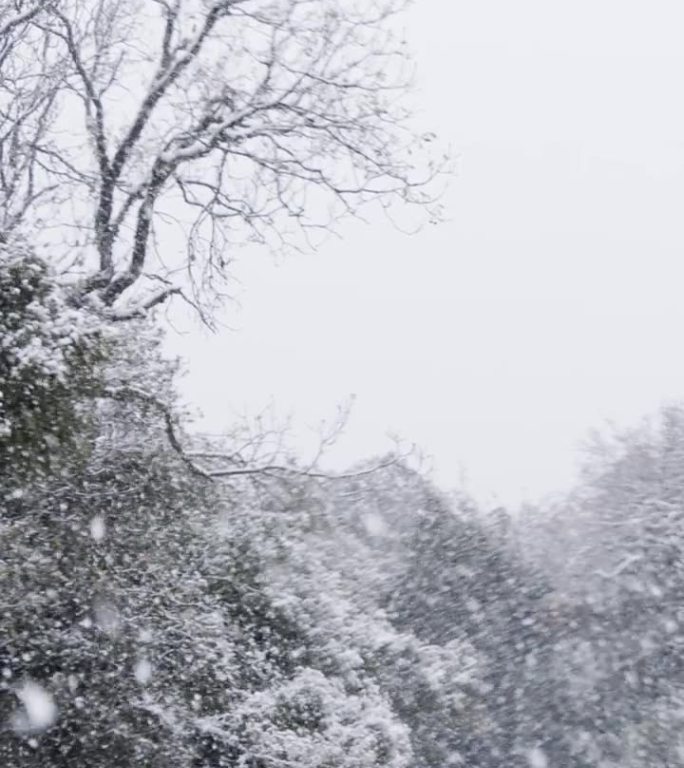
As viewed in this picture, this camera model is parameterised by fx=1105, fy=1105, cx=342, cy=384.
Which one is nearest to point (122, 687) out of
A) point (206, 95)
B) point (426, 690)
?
point (206, 95)

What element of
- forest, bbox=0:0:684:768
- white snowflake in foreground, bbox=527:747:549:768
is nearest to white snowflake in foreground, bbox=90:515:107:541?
forest, bbox=0:0:684:768

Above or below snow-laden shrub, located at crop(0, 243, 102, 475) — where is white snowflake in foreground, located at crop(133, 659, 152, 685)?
below

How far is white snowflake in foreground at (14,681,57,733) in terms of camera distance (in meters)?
6.51

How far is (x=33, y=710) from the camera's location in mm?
6523

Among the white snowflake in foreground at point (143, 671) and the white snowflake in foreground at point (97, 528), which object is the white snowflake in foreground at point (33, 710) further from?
the white snowflake in foreground at point (97, 528)

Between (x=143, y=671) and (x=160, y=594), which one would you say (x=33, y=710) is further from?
(x=160, y=594)

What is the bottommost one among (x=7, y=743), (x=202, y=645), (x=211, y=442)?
(x=7, y=743)

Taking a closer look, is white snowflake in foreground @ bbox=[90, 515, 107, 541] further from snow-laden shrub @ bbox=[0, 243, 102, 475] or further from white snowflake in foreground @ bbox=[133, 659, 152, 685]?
snow-laden shrub @ bbox=[0, 243, 102, 475]

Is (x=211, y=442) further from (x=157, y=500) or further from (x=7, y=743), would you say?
(x=7, y=743)

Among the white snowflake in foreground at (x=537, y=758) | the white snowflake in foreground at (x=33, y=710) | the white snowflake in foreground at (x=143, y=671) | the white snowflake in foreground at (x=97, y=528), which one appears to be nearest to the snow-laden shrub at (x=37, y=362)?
the white snowflake in foreground at (x=97, y=528)

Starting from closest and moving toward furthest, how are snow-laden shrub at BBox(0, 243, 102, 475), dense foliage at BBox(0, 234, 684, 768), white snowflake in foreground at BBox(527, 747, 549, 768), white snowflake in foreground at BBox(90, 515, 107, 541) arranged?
snow-laden shrub at BBox(0, 243, 102, 475) → dense foliage at BBox(0, 234, 684, 768) → white snowflake in foreground at BBox(90, 515, 107, 541) → white snowflake in foreground at BBox(527, 747, 549, 768)

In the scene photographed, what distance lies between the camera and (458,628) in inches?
707

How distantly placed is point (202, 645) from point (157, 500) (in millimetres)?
1046

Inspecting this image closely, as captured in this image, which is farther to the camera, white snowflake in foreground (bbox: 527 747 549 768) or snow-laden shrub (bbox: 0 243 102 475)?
white snowflake in foreground (bbox: 527 747 549 768)
